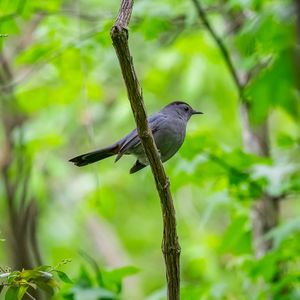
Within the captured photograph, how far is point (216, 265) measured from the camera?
7090mm

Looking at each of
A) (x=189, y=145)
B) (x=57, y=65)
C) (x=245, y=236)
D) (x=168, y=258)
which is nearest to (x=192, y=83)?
(x=57, y=65)

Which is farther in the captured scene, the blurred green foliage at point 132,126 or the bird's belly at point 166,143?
the bird's belly at point 166,143

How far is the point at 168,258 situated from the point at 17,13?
7.73ft

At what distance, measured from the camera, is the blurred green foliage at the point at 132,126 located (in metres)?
3.46

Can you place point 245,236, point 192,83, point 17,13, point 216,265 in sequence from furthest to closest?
point 216,265 < point 192,83 < point 245,236 < point 17,13

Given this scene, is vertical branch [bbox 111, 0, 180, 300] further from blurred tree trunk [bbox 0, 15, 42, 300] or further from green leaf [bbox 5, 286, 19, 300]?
blurred tree trunk [bbox 0, 15, 42, 300]

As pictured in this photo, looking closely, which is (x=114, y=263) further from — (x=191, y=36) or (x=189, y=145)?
(x=189, y=145)

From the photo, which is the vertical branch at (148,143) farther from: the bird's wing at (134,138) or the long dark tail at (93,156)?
the long dark tail at (93,156)

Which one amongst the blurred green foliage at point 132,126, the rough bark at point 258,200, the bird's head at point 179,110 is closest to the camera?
the blurred green foliage at point 132,126

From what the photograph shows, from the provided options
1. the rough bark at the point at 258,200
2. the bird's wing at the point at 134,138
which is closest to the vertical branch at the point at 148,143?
the bird's wing at the point at 134,138

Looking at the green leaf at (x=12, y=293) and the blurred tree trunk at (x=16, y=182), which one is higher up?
the blurred tree trunk at (x=16, y=182)

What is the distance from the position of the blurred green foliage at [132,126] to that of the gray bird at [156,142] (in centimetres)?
9

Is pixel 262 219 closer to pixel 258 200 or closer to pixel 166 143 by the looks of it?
pixel 258 200

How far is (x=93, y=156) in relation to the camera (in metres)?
3.92
